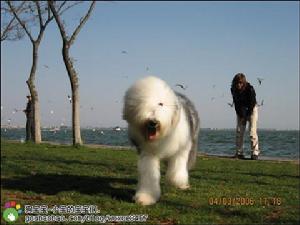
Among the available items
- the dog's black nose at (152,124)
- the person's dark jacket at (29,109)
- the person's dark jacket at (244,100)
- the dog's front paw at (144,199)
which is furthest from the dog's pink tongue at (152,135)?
the person's dark jacket at (29,109)

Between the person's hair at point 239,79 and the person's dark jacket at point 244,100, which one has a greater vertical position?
the person's hair at point 239,79

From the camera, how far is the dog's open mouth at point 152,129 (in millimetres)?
6545

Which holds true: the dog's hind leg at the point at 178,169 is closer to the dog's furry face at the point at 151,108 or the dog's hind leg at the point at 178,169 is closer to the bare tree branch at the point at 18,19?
the dog's furry face at the point at 151,108

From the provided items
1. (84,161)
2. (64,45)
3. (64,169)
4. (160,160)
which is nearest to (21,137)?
(64,45)

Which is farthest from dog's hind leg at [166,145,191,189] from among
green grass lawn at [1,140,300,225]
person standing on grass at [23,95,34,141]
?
person standing on grass at [23,95,34,141]

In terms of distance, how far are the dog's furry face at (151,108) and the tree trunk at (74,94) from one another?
11843 mm

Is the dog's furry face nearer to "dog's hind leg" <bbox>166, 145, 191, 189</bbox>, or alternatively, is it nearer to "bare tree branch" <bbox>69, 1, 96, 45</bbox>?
"dog's hind leg" <bbox>166, 145, 191, 189</bbox>

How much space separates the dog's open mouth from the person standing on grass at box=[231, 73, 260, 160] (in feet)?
24.3

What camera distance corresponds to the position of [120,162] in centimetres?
1252

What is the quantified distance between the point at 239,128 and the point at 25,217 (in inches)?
384

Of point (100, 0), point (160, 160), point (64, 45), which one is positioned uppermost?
point (100, 0)

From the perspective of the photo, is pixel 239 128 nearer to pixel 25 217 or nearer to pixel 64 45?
pixel 64 45

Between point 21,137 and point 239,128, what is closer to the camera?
point 239,128

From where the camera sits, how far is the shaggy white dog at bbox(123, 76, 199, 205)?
6566mm
